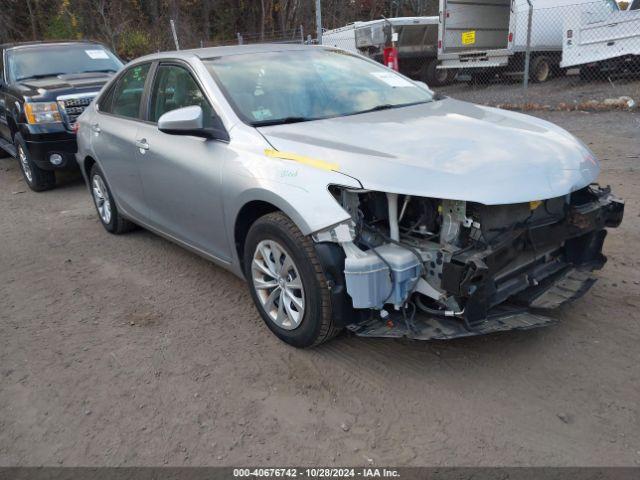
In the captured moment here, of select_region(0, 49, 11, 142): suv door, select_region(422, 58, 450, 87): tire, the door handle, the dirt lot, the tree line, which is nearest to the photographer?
the dirt lot

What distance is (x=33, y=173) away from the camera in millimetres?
7688

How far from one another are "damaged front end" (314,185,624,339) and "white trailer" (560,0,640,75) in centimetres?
990

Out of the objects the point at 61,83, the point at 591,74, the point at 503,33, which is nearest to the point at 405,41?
the point at 503,33

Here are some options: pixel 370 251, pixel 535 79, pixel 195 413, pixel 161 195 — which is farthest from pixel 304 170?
pixel 535 79

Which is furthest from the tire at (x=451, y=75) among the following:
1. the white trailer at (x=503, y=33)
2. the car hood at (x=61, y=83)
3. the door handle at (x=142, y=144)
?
the door handle at (x=142, y=144)

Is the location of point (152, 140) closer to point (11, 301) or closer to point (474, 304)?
point (11, 301)

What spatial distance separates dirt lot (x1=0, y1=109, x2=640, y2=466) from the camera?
260cm

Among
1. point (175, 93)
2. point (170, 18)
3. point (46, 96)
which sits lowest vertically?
point (46, 96)

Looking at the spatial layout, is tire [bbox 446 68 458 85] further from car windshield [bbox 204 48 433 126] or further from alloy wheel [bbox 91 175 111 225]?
alloy wheel [bbox 91 175 111 225]

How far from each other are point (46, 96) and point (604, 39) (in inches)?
415

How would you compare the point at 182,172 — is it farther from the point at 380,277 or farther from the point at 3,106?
the point at 3,106

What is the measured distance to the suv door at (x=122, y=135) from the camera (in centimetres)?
465

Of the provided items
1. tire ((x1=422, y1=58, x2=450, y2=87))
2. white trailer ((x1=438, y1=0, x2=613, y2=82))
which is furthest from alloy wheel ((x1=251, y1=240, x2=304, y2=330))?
tire ((x1=422, y1=58, x2=450, y2=87))

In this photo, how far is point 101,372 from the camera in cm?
334
